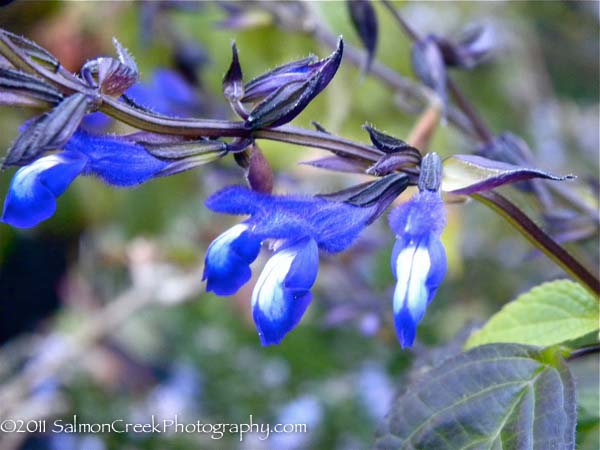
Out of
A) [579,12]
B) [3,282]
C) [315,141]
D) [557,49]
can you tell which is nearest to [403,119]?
[579,12]

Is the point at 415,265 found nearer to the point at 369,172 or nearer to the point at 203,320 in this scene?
the point at 369,172

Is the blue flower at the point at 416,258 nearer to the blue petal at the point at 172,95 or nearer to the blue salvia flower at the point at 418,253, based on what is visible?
the blue salvia flower at the point at 418,253

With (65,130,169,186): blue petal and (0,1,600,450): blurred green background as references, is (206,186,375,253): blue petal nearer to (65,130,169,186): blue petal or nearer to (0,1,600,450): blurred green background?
(65,130,169,186): blue petal

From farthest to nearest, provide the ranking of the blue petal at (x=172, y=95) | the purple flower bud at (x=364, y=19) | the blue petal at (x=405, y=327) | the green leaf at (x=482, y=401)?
the blue petal at (x=172, y=95), the purple flower bud at (x=364, y=19), the green leaf at (x=482, y=401), the blue petal at (x=405, y=327)

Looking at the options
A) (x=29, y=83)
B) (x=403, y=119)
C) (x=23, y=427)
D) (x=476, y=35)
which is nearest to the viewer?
(x=29, y=83)

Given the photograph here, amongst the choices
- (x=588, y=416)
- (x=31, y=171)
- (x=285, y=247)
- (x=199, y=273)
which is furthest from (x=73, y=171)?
(x=199, y=273)

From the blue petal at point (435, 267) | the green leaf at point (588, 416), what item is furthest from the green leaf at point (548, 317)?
the blue petal at point (435, 267)
